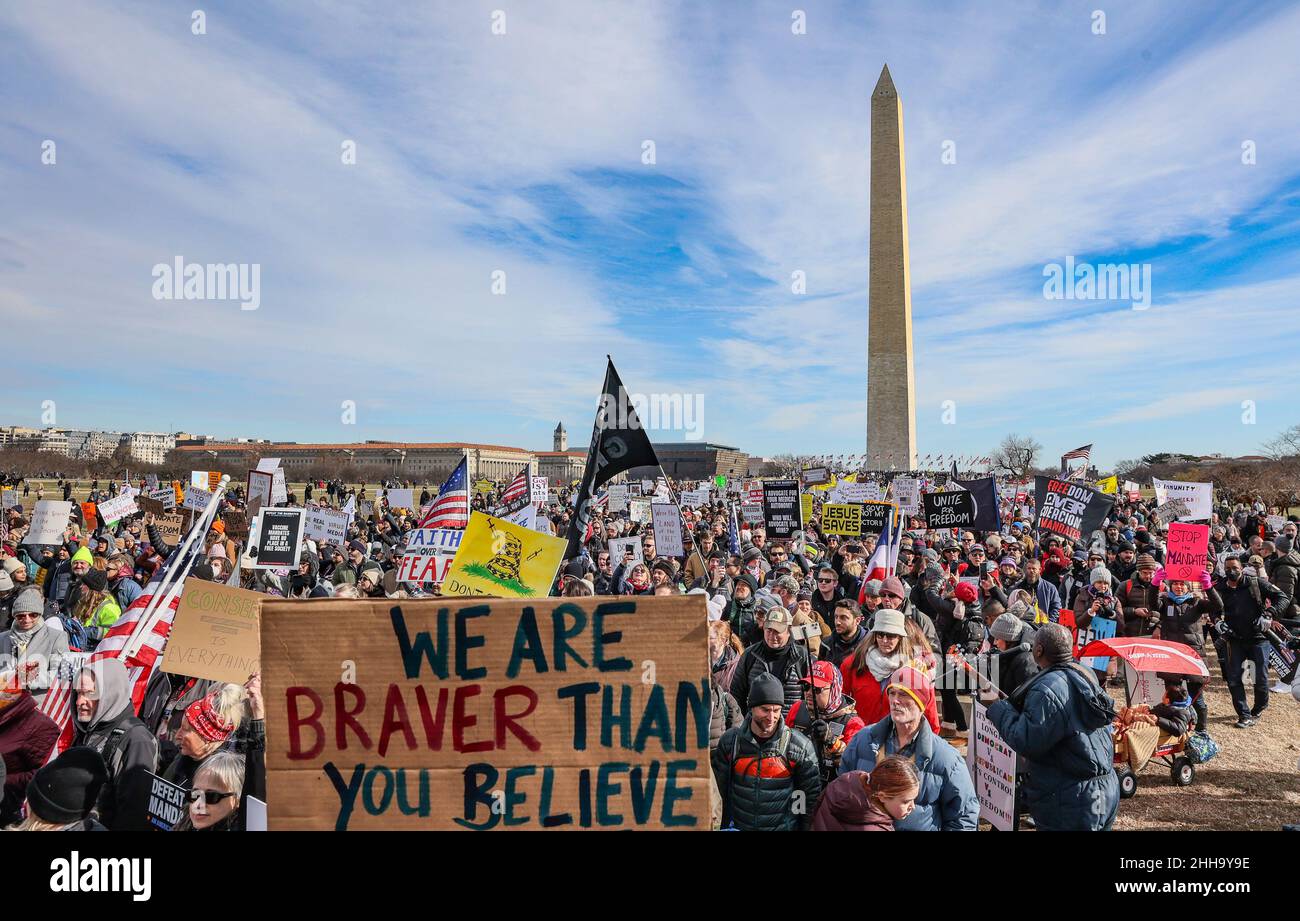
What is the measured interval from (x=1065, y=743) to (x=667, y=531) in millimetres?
7083

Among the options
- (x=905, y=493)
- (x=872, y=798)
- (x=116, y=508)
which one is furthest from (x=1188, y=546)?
(x=116, y=508)

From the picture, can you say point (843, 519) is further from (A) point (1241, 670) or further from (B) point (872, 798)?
(B) point (872, 798)

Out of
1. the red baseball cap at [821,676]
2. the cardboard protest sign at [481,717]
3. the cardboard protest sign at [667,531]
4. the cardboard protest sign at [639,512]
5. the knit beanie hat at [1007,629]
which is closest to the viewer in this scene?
the cardboard protest sign at [481,717]

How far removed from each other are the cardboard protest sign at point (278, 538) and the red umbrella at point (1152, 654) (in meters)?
7.52

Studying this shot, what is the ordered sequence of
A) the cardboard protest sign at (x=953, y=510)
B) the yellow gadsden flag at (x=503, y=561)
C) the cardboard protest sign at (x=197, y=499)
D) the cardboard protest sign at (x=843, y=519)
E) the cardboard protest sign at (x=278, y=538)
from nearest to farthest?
the yellow gadsden flag at (x=503, y=561), the cardboard protest sign at (x=278, y=538), the cardboard protest sign at (x=953, y=510), the cardboard protest sign at (x=843, y=519), the cardboard protest sign at (x=197, y=499)

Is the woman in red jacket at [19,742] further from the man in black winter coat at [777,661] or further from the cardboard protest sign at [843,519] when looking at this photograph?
the cardboard protest sign at [843,519]

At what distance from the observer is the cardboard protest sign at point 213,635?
410 cm

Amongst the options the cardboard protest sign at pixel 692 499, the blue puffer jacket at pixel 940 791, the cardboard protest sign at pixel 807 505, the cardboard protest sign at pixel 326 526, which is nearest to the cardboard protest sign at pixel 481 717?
the blue puffer jacket at pixel 940 791

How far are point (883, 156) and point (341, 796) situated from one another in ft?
141

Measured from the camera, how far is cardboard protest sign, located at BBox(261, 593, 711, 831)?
7.97ft

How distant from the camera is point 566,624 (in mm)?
2488

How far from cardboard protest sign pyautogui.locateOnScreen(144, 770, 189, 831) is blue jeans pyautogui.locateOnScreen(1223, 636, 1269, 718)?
8.55m
